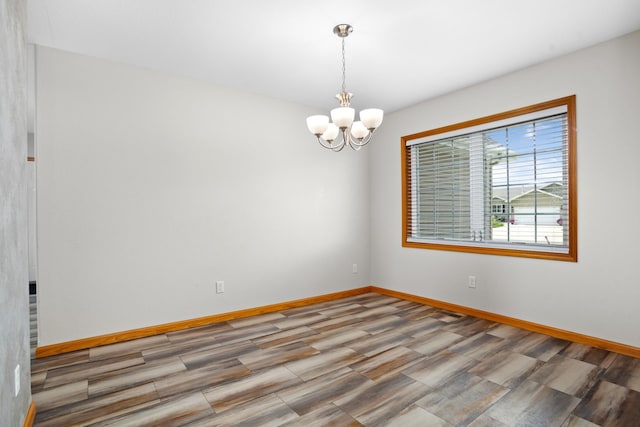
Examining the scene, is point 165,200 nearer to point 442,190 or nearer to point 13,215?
point 13,215

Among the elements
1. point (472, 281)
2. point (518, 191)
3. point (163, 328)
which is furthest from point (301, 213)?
point (518, 191)

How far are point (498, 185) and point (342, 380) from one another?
8.64 feet

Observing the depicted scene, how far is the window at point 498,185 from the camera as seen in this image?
→ 3.15 metres

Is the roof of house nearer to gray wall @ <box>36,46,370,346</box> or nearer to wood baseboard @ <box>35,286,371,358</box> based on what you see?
gray wall @ <box>36,46,370,346</box>

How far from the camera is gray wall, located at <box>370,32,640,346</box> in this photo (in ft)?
8.84

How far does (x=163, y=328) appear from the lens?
3.27 meters

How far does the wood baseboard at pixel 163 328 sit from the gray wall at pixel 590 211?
193 cm

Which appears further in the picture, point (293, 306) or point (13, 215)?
point (293, 306)

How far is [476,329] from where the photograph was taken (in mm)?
3297

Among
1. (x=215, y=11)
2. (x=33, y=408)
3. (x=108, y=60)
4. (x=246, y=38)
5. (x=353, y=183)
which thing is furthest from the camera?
(x=353, y=183)

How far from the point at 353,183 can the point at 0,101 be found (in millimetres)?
3865

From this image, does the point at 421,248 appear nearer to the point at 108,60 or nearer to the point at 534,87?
the point at 534,87

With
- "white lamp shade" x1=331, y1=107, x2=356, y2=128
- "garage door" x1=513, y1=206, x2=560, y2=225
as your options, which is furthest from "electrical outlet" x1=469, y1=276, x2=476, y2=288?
"white lamp shade" x1=331, y1=107, x2=356, y2=128

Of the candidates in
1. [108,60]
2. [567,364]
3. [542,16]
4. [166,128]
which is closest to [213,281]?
[166,128]
